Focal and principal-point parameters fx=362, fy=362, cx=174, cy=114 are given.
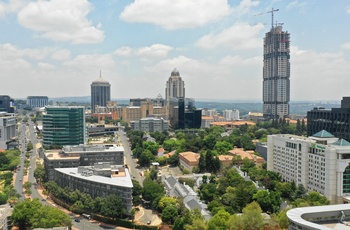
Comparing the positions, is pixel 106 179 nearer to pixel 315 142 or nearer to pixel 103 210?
pixel 103 210

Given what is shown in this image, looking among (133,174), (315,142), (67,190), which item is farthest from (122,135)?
(315,142)

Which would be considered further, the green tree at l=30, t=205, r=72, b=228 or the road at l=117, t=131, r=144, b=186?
the road at l=117, t=131, r=144, b=186

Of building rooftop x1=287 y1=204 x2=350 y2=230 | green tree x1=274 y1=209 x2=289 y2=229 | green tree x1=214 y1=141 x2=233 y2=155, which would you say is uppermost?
building rooftop x1=287 y1=204 x2=350 y2=230

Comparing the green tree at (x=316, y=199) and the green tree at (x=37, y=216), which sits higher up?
the green tree at (x=316, y=199)

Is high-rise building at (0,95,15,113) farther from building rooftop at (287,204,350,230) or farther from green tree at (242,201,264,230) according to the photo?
building rooftop at (287,204,350,230)

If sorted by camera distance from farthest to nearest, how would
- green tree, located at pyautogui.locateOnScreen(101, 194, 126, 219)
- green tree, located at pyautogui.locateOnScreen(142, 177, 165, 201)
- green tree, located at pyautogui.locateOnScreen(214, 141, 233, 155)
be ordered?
green tree, located at pyautogui.locateOnScreen(214, 141, 233, 155), green tree, located at pyautogui.locateOnScreen(142, 177, 165, 201), green tree, located at pyautogui.locateOnScreen(101, 194, 126, 219)

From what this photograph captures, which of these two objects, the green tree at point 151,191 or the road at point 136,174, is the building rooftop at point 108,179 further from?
the road at point 136,174

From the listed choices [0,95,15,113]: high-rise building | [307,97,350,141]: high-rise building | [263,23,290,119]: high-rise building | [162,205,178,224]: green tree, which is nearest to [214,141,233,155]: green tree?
[307,97,350,141]: high-rise building

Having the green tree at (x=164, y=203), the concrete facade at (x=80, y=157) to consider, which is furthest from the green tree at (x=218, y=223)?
the concrete facade at (x=80, y=157)

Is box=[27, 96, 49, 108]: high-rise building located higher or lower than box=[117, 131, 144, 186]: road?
higher
